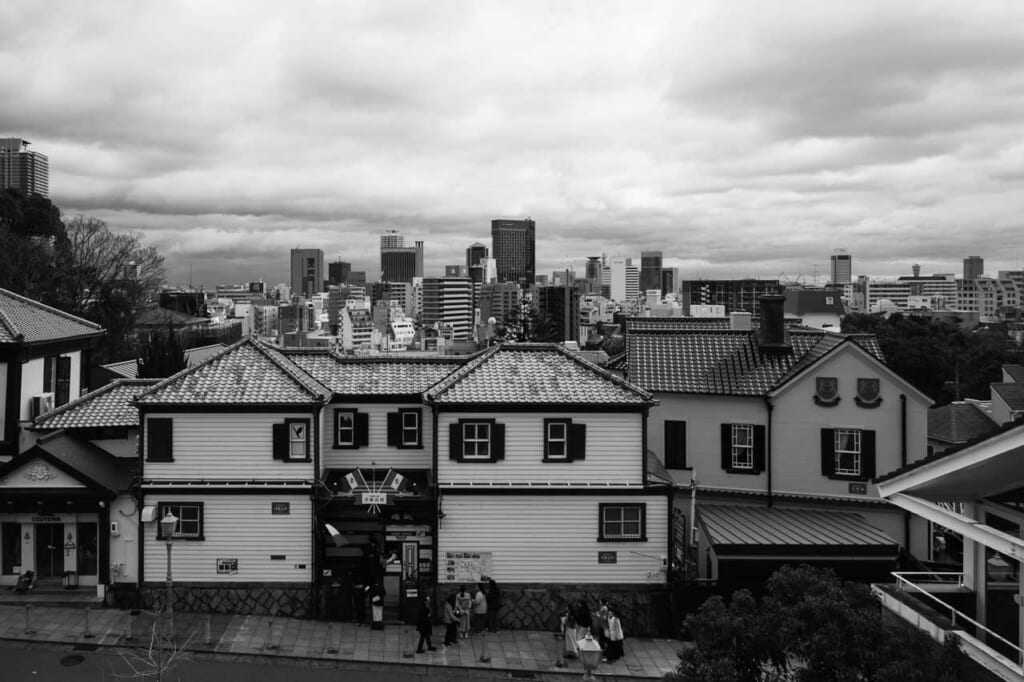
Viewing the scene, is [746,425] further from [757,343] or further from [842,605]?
[842,605]

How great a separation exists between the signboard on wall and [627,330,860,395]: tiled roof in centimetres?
1051

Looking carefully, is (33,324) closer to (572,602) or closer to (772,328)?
(572,602)

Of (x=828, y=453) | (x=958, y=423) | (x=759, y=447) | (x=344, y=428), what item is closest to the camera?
(x=344, y=428)

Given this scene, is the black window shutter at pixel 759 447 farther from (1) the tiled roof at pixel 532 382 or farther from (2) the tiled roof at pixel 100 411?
(2) the tiled roof at pixel 100 411

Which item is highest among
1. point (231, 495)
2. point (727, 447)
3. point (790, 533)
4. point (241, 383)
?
point (241, 383)

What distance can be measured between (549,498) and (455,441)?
350 cm

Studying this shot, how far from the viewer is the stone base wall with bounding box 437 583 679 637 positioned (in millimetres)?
27438

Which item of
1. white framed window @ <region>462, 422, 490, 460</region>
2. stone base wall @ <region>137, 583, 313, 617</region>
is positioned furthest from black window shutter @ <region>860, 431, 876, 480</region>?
stone base wall @ <region>137, 583, 313, 617</region>

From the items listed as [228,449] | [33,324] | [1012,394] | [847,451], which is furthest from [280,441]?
[1012,394]

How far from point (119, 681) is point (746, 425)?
888 inches

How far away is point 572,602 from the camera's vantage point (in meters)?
27.5

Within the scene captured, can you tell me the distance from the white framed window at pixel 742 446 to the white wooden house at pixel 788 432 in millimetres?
38

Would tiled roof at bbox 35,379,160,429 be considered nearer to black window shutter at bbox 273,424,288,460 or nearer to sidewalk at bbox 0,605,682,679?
black window shutter at bbox 273,424,288,460

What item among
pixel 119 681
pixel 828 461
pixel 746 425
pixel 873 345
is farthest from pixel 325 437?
pixel 873 345
